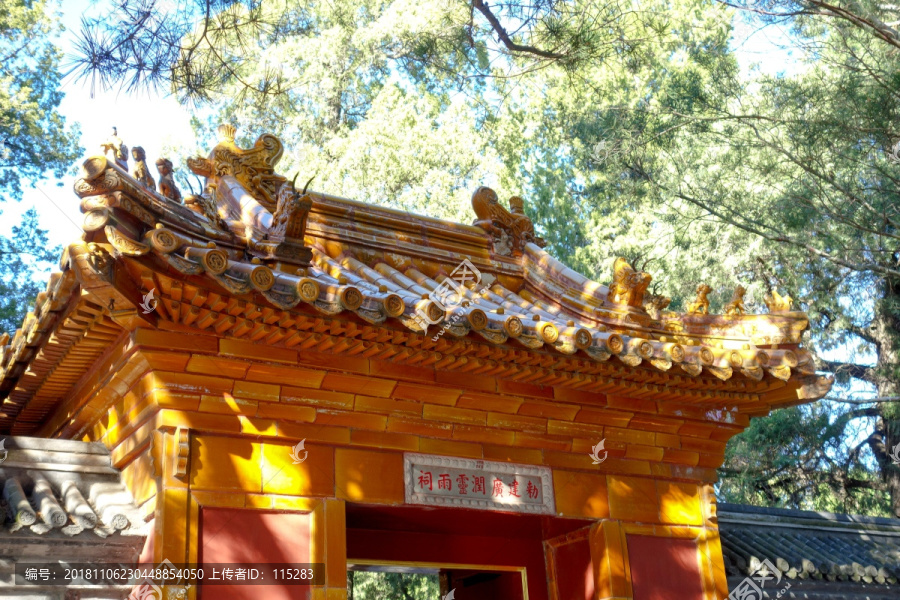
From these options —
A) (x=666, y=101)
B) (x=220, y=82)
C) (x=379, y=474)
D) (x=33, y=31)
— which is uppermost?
(x=33, y=31)

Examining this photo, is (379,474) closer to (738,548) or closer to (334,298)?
(334,298)

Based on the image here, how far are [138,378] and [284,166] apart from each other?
48.9ft

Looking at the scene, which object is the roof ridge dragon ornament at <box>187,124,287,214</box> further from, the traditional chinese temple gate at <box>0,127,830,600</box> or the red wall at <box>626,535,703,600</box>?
the red wall at <box>626,535,703,600</box>

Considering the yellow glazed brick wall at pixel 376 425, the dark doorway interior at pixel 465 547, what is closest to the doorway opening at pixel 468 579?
the dark doorway interior at pixel 465 547

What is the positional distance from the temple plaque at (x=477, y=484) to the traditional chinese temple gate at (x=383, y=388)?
14mm

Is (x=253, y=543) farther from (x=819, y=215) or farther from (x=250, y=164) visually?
(x=819, y=215)

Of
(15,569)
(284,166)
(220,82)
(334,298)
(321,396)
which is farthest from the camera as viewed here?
(284,166)

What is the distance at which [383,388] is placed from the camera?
544 centimetres

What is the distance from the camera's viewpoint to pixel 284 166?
1936cm

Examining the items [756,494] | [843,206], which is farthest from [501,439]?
[756,494]

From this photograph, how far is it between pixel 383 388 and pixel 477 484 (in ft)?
2.97

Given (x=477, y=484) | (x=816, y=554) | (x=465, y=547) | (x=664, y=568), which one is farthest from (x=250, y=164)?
(x=816, y=554)

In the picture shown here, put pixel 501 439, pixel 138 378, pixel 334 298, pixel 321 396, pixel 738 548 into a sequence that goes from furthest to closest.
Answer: pixel 738 548 < pixel 501 439 < pixel 321 396 < pixel 138 378 < pixel 334 298

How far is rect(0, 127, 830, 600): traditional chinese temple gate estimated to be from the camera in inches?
182
